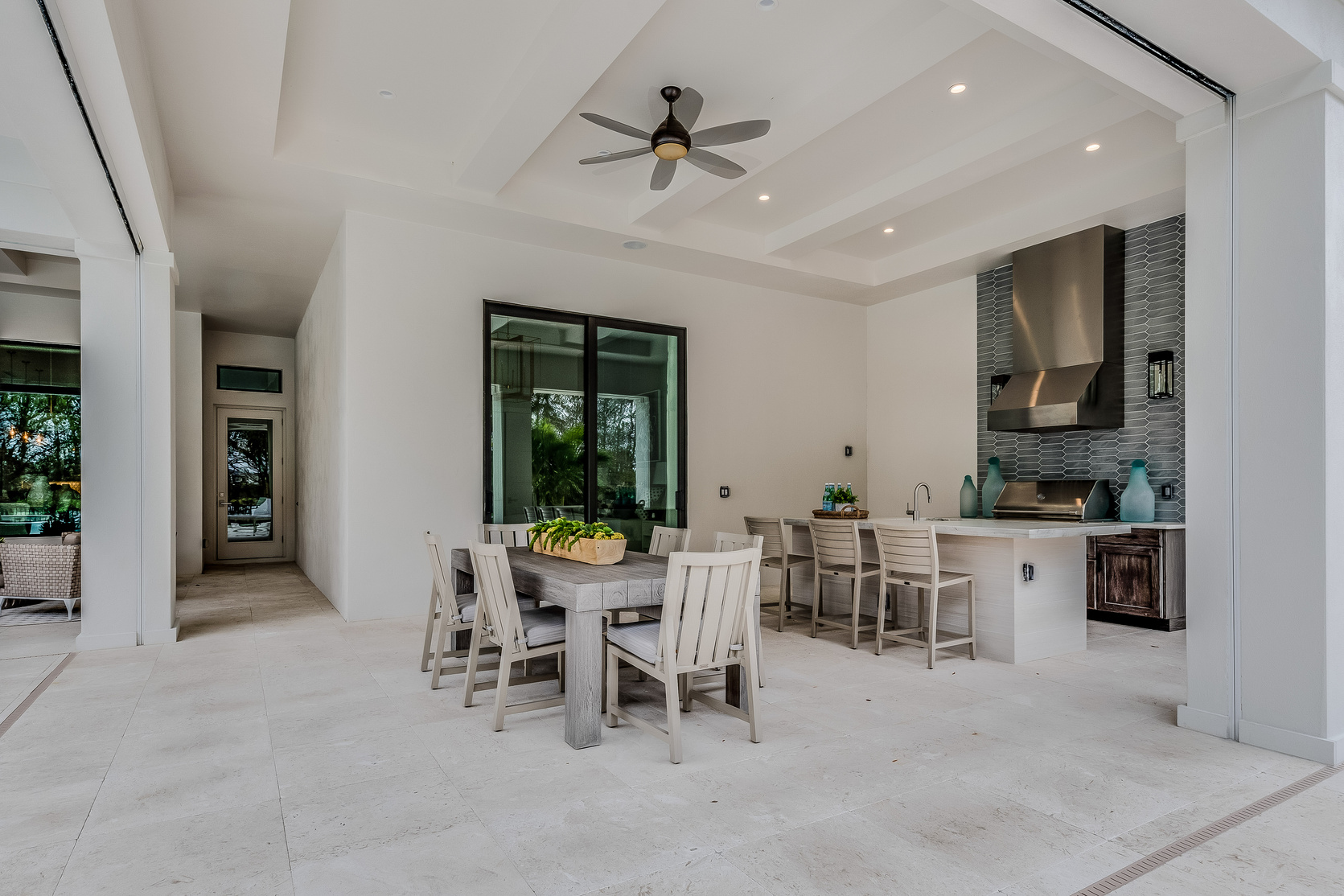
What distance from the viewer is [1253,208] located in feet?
10.1

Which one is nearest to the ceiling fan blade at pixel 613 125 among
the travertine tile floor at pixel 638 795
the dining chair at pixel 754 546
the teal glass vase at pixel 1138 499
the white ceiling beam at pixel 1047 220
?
the dining chair at pixel 754 546

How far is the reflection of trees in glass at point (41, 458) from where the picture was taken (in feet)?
24.7

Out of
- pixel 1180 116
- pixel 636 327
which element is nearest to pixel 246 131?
pixel 636 327

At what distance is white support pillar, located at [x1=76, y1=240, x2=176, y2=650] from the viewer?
481 cm

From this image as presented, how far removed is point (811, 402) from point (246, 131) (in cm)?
550

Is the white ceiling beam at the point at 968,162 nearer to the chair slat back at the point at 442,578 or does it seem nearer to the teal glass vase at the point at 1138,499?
the teal glass vase at the point at 1138,499

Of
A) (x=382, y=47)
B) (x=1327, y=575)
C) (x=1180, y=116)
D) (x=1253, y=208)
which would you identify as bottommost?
(x=1327, y=575)

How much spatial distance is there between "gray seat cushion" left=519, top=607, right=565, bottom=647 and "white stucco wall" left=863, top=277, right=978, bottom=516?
5.03 m

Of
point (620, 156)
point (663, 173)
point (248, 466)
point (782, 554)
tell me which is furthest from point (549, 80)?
point (248, 466)

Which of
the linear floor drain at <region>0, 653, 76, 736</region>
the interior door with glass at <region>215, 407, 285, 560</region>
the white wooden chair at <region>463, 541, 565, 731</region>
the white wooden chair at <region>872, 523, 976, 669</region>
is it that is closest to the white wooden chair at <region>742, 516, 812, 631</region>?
the white wooden chair at <region>872, 523, 976, 669</region>

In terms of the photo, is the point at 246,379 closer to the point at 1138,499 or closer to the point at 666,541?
the point at 666,541

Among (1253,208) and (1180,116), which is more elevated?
(1180,116)

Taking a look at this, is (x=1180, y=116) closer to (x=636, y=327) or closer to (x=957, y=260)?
(x=957, y=260)

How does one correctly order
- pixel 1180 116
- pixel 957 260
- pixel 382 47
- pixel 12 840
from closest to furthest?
pixel 12 840 < pixel 1180 116 < pixel 382 47 < pixel 957 260
